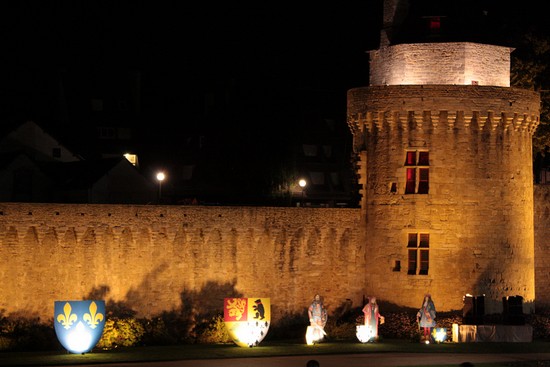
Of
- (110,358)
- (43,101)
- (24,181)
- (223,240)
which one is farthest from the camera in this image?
(43,101)

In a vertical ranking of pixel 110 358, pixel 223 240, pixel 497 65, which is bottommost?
pixel 110 358

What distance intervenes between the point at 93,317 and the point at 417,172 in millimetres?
13928

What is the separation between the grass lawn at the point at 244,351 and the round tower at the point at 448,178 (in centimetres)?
332

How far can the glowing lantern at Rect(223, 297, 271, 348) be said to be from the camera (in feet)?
130

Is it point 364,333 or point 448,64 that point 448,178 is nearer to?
point 448,64

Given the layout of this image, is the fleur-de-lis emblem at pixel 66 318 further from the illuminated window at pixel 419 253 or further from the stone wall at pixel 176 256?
the illuminated window at pixel 419 253

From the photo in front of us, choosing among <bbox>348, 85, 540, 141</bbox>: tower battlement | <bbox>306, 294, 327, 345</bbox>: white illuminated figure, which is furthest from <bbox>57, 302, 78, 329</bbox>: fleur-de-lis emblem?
<bbox>348, 85, 540, 141</bbox>: tower battlement

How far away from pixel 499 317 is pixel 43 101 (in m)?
43.8

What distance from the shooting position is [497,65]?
46.5 m

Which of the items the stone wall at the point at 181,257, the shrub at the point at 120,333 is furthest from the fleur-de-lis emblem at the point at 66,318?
the stone wall at the point at 181,257

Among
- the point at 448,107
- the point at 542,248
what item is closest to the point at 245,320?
the point at 448,107

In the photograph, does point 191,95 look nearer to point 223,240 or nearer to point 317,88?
point 317,88

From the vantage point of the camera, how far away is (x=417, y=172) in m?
45.6

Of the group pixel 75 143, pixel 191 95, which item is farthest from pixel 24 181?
pixel 191 95
